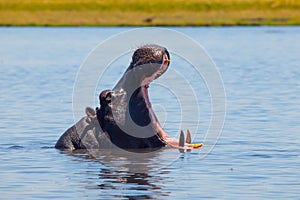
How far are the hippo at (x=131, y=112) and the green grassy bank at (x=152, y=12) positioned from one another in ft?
146

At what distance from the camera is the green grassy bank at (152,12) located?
189 ft

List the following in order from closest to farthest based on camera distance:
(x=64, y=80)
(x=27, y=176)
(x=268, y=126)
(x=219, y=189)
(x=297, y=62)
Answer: (x=219, y=189) → (x=27, y=176) → (x=268, y=126) → (x=64, y=80) → (x=297, y=62)

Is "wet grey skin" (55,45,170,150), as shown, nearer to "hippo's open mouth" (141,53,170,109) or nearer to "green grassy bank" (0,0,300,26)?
"hippo's open mouth" (141,53,170,109)

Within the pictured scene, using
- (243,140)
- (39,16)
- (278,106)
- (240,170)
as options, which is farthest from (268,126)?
(39,16)

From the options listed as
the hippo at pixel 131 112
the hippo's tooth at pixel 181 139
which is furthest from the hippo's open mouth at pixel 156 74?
the hippo's tooth at pixel 181 139

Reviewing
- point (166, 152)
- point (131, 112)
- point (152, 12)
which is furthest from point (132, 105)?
point (152, 12)

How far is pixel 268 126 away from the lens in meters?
16.3

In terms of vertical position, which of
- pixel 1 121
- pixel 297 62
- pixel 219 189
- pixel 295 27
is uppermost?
pixel 295 27

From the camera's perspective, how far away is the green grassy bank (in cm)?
5756

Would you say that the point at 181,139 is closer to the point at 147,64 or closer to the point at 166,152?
the point at 166,152

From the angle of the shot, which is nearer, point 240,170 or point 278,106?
point 240,170

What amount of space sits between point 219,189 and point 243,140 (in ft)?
13.2

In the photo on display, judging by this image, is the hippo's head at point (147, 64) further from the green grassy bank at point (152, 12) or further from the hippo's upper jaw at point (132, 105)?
the green grassy bank at point (152, 12)

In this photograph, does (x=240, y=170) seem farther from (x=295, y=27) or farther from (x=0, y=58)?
(x=295, y=27)
